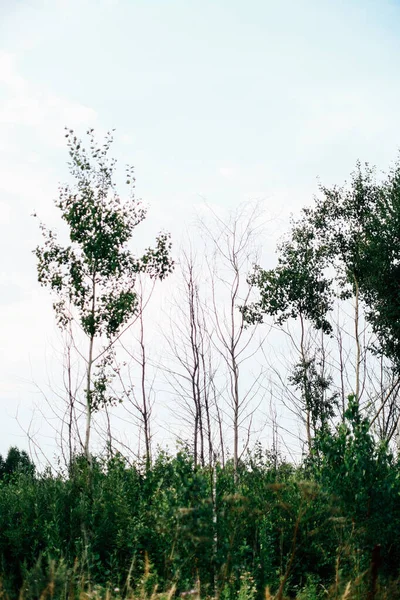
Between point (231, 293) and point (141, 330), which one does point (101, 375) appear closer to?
point (141, 330)

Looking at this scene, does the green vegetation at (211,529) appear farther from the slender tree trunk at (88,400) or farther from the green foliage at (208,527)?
the slender tree trunk at (88,400)

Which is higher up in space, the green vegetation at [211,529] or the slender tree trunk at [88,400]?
the slender tree trunk at [88,400]

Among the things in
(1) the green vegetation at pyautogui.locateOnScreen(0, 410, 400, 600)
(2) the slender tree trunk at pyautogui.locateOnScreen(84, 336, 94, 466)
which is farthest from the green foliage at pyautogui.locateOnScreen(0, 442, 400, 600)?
(2) the slender tree trunk at pyautogui.locateOnScreen(84, 336, 94, 466)

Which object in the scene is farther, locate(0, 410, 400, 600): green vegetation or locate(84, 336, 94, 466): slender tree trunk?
locate(84, 336, 94, 466): slender tree trunk

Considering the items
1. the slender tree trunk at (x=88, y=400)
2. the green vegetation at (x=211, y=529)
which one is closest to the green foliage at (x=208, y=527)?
the green vegetation at (x=211, y=529)

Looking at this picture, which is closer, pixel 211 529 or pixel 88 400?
pixel 211 529

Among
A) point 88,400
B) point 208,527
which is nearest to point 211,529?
point 208,527

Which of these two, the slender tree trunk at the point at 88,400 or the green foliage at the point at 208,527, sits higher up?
the slender tree trunk at the point at 88,400

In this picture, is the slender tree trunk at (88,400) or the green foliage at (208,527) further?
the slender tree trunk at (88,400)

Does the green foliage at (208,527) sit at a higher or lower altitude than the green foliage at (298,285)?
lower

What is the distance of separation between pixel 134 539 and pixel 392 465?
3.87 m

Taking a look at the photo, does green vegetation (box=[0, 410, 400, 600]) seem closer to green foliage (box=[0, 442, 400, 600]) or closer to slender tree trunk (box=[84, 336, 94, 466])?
green foliage (box=[0, 442, 400, 600])

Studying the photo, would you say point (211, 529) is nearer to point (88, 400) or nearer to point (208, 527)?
point (208, 527)

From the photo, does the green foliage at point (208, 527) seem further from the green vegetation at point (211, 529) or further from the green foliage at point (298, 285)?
the green foliage at point (298, 285)
